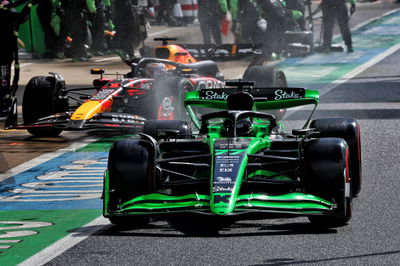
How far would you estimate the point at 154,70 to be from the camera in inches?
690

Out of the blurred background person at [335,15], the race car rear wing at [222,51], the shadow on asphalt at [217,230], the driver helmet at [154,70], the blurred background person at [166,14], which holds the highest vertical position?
Result: the shadow on asphalt at [217,230]

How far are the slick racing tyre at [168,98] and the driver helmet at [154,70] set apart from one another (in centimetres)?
96

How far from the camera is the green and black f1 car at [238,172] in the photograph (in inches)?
352

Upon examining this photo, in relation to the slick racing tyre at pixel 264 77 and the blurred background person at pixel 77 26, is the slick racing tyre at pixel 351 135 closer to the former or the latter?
the slick racing tyre at pixel 264 77

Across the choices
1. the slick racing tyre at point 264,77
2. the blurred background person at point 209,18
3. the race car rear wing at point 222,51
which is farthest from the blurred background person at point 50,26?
the slick racing tyre at point 264,77

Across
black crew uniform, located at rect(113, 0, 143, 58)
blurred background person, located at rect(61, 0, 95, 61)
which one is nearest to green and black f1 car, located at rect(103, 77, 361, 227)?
blurred background person, located at rect(61, 0, 95, 61)

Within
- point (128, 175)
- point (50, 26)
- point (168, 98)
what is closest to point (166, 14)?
point (50, 26)

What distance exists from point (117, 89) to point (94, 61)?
548 inches

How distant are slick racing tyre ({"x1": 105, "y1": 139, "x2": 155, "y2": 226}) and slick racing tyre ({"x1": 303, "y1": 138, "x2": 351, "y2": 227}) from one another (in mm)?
1386

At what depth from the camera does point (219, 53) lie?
67.6 ft

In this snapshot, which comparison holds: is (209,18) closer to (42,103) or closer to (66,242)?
(42,103)

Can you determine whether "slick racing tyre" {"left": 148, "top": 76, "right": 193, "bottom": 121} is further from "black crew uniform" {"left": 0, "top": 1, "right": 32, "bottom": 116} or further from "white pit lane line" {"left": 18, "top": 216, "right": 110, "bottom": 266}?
"white pit lane line" {"left": 18, "top": 216, "right": 110, "bottom": 266}

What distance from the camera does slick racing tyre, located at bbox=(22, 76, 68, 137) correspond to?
53.1 ft

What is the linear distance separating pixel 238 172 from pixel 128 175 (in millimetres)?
961
